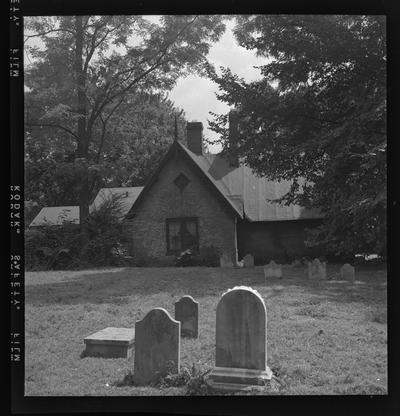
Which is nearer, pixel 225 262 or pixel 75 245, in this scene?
pixel 225 262

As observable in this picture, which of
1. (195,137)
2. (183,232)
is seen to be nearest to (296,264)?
(183,232)

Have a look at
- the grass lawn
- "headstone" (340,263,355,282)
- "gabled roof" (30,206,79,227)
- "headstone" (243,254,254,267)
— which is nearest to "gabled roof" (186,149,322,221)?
"headstone" (243,254,254,267)

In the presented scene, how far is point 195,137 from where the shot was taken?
2045 cm

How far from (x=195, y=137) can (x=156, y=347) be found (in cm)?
1580

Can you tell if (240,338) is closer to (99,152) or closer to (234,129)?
(234,129)

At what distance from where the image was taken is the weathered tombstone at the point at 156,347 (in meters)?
5.45

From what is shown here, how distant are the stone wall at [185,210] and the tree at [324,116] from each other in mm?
3135

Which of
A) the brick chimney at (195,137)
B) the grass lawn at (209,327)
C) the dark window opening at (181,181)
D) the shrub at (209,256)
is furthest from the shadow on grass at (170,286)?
the brick chimney at (195,137)

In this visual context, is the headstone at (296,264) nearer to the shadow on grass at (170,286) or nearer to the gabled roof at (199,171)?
the shadow on grass at (170,286)

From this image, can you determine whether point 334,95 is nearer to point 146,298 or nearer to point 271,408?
point 146,298

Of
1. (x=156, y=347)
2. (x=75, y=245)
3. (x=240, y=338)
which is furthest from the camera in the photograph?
(x=75, y=245)

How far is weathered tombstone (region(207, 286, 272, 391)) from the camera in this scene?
514 centimetres

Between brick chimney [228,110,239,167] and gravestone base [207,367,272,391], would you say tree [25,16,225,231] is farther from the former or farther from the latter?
gravestone base [207,367,272,391]
